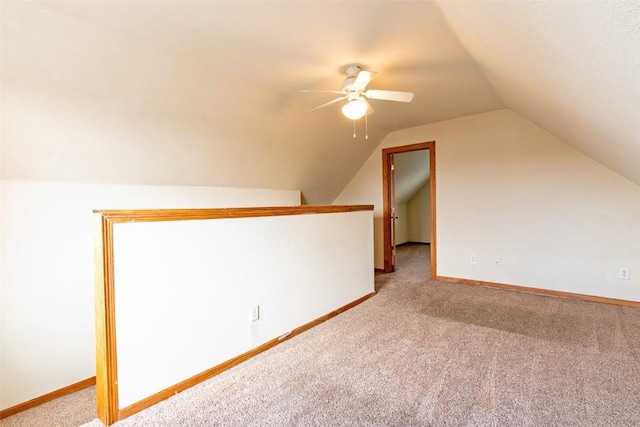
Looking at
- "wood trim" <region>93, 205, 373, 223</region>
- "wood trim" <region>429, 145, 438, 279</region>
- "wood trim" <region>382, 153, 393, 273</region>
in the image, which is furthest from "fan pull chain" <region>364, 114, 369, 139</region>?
"wood trim" <region>93, 205, 373, 223</region>

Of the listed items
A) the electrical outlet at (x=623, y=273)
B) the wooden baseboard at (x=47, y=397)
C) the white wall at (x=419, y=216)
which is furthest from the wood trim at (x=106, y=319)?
the white wall at (x=419, y=216)

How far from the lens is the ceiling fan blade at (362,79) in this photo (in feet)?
6.50

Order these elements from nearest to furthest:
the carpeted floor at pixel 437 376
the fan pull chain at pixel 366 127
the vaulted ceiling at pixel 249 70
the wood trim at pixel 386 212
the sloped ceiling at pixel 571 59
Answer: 1. the sloped ceiling at pixel 571 59
2. the vaulted ceiling at pixel 249 70
3. the carpeted floor at pixel 437 376
4. the fan pull chain at pixel 366 127
5. the wood trim at pixel 386 212

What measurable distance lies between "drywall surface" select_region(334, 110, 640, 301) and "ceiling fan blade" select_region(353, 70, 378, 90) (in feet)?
7.14

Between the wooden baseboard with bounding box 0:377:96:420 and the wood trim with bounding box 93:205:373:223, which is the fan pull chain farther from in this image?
the wooden baseboard with bounding box 0:377:96:420

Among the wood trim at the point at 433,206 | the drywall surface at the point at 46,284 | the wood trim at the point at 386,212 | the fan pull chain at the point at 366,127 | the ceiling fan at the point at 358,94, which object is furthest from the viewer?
the wood trim at the point at 386,212

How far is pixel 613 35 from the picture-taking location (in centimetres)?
86

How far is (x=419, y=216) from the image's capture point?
731 centimetres

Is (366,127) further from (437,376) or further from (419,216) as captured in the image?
(419,216)

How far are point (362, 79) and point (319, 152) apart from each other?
1.82 metres

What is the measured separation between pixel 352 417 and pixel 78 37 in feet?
8.35

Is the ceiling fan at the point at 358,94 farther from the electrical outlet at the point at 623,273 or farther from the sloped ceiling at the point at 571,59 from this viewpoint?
the electrical outlet at the point at 623,273

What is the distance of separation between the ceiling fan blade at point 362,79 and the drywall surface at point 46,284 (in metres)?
2.16

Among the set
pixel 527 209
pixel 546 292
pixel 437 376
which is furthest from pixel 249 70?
pixel 546 292
